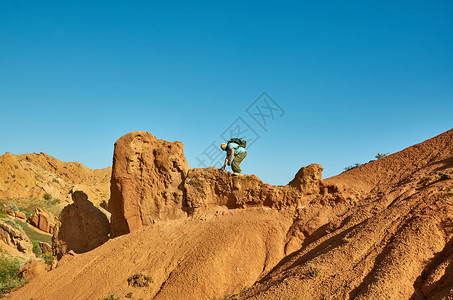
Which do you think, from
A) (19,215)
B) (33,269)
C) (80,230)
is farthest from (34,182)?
(33,269)

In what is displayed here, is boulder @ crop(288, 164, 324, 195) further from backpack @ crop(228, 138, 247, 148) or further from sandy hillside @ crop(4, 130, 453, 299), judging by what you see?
backpack @ crop(228, 138, 247, 148)

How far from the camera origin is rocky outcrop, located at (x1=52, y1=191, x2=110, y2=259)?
14727 mm

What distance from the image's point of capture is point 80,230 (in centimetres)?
1489

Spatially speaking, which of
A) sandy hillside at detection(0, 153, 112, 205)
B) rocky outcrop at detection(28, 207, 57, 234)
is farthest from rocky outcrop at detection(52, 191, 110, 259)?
sandy hillside at detection(0, 153, 112, 205)

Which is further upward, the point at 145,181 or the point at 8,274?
the point at 145,181

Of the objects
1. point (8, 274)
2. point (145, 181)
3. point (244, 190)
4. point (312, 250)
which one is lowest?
point (312, 250)

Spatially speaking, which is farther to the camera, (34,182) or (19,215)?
(34,182)

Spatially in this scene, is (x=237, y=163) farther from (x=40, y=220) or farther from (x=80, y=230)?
(x=40, y=220)

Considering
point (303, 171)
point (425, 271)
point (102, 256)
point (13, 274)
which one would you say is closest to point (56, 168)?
point (13, 274)

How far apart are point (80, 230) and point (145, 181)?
3.39 metres

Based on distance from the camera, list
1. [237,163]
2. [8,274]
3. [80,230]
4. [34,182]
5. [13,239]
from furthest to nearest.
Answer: [34,182] → [13,239] → [8,274] → [80,230] → [237,163]

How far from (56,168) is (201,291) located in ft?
162

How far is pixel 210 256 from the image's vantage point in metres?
11.0

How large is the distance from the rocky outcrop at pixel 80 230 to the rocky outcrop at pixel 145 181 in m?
1.47
